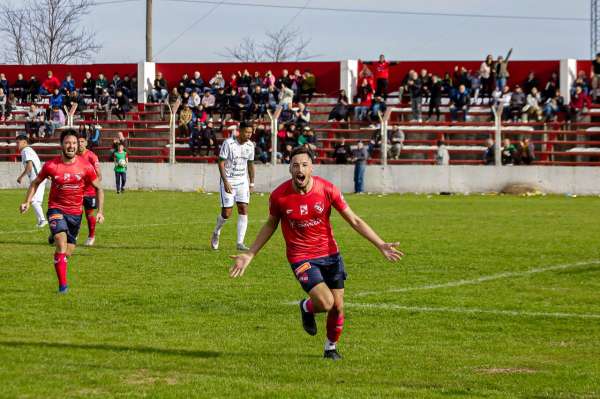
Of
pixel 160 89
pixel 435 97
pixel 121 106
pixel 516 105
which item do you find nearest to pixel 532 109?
pixel 516 105

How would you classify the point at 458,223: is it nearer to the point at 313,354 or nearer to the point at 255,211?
the point at 255,211

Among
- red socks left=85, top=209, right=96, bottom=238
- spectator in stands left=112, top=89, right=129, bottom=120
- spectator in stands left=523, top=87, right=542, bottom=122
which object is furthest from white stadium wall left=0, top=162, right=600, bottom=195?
red socks left=85, top=209, right=96, bottom=238

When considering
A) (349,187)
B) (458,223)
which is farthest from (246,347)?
(349,187)

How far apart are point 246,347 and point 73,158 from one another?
5.17m

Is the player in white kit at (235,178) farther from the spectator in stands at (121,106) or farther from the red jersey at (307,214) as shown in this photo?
the spectator in stands at (121,106)

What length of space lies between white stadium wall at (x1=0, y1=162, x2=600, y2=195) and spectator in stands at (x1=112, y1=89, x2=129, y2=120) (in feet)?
18.5

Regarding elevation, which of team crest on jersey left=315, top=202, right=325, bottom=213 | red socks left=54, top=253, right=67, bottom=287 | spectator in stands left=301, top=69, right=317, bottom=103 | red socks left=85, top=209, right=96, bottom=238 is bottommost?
red socks left=54, top=253, right=67, bottom=287

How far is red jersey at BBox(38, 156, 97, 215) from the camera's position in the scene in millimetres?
13836

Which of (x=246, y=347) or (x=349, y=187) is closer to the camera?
(x=246, y=347)

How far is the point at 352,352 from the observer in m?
9.73

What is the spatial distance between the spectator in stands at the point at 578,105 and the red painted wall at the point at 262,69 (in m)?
11.4

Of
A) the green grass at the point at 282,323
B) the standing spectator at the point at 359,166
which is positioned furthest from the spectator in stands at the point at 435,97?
the green grass at the point at 282,323

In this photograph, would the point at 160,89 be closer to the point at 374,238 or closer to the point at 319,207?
the point at 319,207

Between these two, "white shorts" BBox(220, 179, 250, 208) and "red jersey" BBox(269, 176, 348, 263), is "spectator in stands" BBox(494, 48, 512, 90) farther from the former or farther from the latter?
"red jersey" BBox(269, 176, 348, 263)
